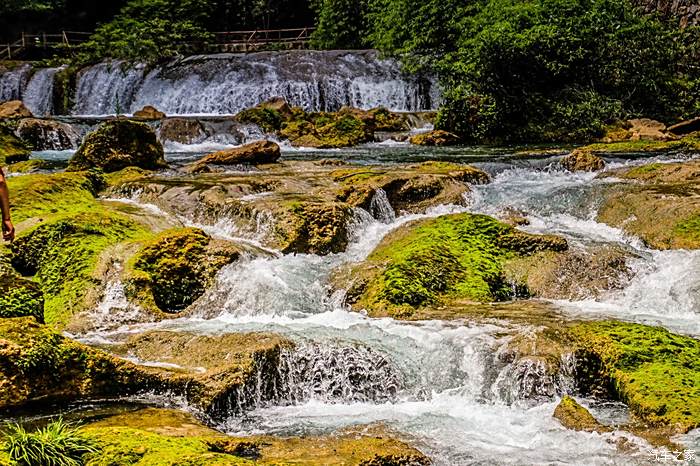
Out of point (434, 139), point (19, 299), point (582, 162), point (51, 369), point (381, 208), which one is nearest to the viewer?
point (51, 369)

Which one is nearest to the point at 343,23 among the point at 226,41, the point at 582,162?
the point at 226,41

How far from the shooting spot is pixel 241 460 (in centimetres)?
407

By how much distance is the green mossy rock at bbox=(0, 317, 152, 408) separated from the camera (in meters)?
5.22

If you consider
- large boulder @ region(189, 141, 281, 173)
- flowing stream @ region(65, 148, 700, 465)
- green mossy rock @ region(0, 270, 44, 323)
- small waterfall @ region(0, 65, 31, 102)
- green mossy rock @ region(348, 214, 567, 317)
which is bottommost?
flowing stream @ region(65, 148, 700, 465)

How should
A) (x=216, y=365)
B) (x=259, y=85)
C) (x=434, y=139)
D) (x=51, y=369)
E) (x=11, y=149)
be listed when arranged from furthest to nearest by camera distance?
(x=259, y=85), (x=434, y=139), (x=11, y=149), (x=216, y=365), (x=51, y=369)

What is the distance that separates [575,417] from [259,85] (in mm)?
21326

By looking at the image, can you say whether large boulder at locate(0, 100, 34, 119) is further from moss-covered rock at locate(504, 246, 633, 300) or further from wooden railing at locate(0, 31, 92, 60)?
moss-covered rock at locate(504, 246, 633, 300)

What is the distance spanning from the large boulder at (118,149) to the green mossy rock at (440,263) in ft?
20.3

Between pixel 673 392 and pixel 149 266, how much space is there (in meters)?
5.44

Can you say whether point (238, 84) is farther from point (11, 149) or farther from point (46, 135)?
point (11, 149)

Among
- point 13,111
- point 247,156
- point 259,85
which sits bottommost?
point 247,156

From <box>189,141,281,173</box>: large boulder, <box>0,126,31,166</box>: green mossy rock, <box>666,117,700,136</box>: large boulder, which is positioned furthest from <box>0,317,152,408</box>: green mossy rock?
<box>666,117,700,136</box>: large boulder

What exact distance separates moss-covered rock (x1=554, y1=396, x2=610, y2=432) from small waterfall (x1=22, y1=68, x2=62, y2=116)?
80.5 ft

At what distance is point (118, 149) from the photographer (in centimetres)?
1361
